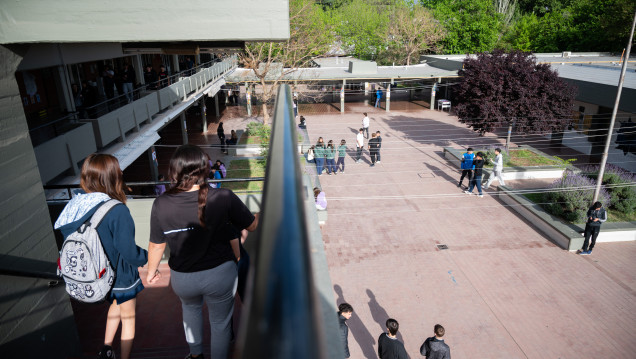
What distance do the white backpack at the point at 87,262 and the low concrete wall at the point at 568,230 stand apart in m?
11.6

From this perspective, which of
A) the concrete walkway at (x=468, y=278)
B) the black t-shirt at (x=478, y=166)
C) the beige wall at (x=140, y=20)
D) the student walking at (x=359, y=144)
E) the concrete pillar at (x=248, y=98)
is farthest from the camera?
the concrete pillar at (x=248, y=98)

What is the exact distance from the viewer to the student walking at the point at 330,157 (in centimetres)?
1650

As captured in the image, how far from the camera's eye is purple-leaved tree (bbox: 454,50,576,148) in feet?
56.7

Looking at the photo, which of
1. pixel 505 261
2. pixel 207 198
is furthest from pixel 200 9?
pixel 505 261

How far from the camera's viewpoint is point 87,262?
280cm

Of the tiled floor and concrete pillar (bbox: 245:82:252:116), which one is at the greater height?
concrete pillar (bbox: 245:82:252:116)

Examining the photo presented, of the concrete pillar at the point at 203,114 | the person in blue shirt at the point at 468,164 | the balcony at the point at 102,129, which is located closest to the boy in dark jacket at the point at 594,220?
the person in blue shirt at the point at 468,164

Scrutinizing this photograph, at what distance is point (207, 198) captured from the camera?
2.52 metres

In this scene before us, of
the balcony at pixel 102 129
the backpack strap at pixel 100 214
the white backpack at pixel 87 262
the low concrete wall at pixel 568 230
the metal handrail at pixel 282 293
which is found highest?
the metal handrail at pixel 282 293

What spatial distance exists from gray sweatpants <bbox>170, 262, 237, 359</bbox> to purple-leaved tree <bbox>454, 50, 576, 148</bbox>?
1734 centimetres

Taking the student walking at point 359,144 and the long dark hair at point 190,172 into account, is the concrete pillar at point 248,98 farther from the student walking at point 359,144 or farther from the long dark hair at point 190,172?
the long dark hair at point 190,172

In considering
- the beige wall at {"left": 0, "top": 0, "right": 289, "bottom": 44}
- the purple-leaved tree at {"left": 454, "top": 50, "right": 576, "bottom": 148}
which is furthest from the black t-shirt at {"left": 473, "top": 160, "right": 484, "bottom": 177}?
the beige wall at {"left": 0, "top": 0, "right": 289, "bottom": 44}

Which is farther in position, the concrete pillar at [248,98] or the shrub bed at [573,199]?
the concrete pillar at [248,98]

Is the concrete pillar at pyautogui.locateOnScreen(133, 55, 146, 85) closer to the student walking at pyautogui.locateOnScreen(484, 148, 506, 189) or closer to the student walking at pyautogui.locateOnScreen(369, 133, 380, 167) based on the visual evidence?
the student walking at pyautogui.locateOnScreen(369, 133, 380, 167)
